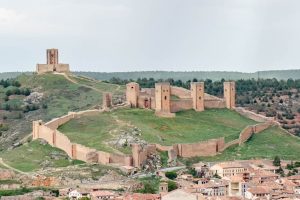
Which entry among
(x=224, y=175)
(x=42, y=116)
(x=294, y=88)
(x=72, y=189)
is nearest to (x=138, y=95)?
(x=42, y=116)

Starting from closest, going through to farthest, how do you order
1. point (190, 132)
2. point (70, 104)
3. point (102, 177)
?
point (102, 177), point (190, 132), point (70, 104)

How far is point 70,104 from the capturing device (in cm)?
10019

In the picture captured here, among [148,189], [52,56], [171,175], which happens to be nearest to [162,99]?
[171,175]

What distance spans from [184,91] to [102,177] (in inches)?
906

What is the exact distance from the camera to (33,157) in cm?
7881

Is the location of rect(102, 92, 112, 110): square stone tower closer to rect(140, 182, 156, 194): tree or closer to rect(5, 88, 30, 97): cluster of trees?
rect(5, 88, 30, 97): cluster of trees

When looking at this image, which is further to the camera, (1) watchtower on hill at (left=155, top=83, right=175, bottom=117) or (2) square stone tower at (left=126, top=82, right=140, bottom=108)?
(2) square stone tower at (left=126, top=82, right=140, bottom=108)

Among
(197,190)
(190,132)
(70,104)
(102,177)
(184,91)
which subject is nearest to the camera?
(197,190)

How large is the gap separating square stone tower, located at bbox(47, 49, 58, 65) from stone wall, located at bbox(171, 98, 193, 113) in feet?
52.4

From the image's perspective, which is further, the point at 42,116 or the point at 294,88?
the point at 294,88

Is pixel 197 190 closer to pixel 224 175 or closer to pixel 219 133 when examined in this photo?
pixel 224 175

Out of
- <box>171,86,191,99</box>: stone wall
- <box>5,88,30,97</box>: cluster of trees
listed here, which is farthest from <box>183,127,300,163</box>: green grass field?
<box>5,88,30,97</box>: cluster of trees

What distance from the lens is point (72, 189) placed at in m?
67.7

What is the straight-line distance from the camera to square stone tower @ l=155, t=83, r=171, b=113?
88.0 m
